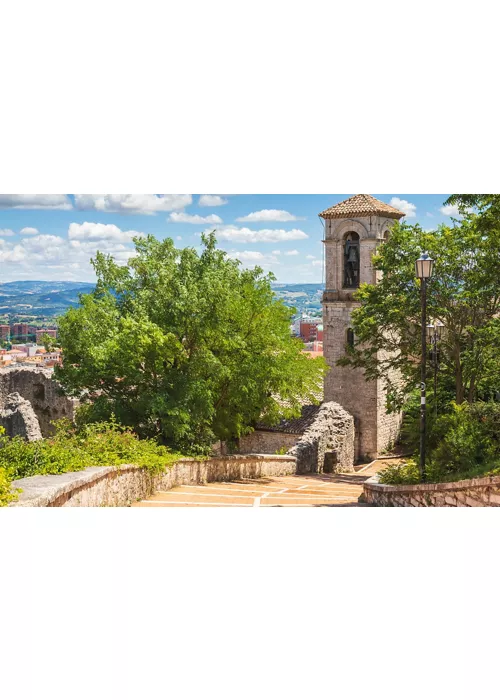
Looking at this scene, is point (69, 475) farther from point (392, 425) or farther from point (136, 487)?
point (392, 425)

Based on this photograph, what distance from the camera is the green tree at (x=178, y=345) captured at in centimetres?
1373

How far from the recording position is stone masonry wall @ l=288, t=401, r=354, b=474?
59.7 feet

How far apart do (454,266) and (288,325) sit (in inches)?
158

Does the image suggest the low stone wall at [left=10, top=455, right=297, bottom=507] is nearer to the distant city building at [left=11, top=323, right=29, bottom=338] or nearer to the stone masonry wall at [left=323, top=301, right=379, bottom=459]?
the distant city building at [left=11, top=323, right=29, bottom=338]

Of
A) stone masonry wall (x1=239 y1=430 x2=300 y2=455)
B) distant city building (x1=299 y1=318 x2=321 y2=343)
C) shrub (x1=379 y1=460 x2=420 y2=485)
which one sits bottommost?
stone masonry wall (x1=239 y1=430 x2=300 y2=455)

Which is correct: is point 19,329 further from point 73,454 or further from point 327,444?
point 73,454

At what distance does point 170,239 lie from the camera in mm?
16547

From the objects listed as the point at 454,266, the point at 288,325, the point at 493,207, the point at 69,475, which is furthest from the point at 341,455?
the point at 69,475

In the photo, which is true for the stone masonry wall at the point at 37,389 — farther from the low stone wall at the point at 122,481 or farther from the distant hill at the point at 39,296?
the low stone wall at the point at 122,481

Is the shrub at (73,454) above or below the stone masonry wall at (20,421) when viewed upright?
above

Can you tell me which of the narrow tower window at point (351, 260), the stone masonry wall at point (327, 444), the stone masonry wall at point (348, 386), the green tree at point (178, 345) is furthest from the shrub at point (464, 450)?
the narrow tower window at point (351, 260)

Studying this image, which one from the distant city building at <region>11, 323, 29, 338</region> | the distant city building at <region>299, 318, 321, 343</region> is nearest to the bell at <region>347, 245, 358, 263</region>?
the distant city building at <region>299, 318, 321, 343</region>

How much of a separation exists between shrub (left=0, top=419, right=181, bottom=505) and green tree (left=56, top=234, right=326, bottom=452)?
129cm

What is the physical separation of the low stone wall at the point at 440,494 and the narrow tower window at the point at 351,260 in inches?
607
